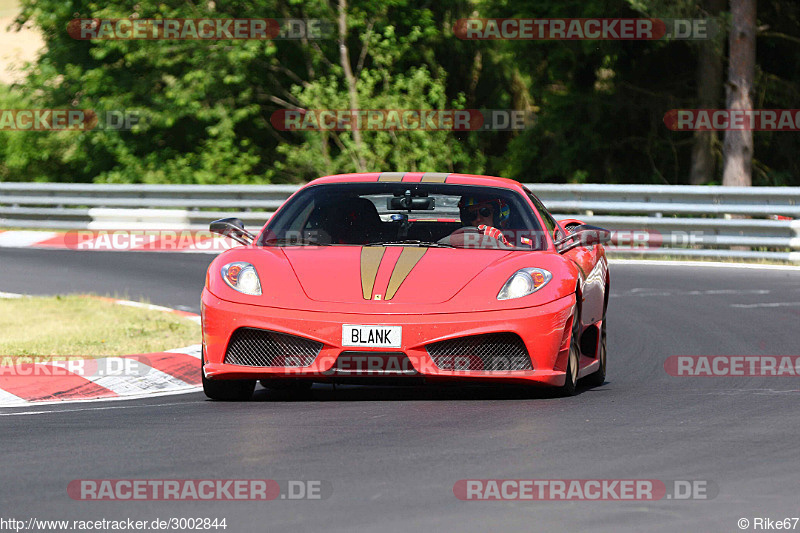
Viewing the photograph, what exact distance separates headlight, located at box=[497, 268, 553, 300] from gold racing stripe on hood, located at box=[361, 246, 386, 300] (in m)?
0.67

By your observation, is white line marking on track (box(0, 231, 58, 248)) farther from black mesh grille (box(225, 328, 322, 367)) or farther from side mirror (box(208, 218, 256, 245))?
black mesh grille (box(225, 328, 322, 367))

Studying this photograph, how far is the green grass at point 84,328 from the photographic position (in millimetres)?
10250

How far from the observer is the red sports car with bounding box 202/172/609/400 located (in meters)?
7.33

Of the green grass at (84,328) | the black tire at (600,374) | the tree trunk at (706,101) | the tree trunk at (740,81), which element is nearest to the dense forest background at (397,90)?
the tree trunk at (706,101)

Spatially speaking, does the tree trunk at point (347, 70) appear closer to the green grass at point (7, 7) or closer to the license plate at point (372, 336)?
the license plate at point (372, 336)

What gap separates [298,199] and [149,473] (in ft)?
11.7

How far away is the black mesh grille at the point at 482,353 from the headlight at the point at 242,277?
1.02m

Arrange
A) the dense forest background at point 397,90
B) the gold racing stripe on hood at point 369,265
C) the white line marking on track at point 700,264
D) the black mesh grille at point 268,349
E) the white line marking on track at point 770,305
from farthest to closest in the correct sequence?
the dense forest background at point 397,90 < the white line marking on track at point 700,264 < the white line marking on track at point 770,305 < the gold racing stripe on hood at point 369,265 < the black mesh grille at point 268,349

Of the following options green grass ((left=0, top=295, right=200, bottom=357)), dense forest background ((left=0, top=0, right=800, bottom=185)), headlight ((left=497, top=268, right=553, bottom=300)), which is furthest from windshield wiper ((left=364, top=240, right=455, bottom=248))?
dense forest background ((left=0, top=0, right=800, bottom=185))

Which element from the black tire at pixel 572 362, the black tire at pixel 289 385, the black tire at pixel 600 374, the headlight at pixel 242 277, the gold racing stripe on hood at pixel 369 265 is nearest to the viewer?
the gold racing stripe on hood at pixel 369 265

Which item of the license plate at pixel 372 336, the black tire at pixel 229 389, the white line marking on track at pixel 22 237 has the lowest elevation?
the white line marking on track at pixel 22 237

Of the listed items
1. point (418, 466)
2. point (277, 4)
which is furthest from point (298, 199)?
point (277, 4)

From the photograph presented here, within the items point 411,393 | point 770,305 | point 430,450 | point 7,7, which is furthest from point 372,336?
point 7,7

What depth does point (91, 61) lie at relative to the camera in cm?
2977
